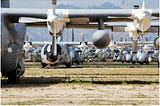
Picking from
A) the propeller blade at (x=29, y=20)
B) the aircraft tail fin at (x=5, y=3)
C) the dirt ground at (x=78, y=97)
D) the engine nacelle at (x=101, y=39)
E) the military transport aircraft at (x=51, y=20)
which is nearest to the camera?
the dirt ground at (x=78, y=97)

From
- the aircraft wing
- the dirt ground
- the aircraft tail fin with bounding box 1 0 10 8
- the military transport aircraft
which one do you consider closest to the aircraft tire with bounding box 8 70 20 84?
the military transport aircraft

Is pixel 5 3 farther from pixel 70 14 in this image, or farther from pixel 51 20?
pixel 70 14

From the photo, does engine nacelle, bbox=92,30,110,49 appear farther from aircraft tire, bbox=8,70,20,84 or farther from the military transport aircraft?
aircraft tire, bbox=8,70,20,84

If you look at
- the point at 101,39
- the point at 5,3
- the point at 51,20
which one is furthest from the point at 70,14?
the point at 5,3

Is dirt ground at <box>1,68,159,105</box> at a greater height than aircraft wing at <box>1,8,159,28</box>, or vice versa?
aircraft wing at <box>1,8,159,28</box>

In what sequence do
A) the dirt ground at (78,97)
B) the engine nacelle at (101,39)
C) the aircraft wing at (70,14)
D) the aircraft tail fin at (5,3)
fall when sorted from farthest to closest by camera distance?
1. the aircraft tail fin at (5,3)
2. the aircraft wing at (70,14)
3. the engine nacelle at (101,39)
4. the dirt ground at (78,97)

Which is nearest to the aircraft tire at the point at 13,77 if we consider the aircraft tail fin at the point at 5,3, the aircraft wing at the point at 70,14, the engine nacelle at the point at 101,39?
the aircraft wing at the point at 70,14

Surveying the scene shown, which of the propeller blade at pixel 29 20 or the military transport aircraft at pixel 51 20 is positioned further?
the propeller blade at pixel 29 20

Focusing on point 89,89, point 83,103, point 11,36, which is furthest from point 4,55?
point 83,103

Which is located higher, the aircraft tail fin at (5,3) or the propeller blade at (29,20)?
the aircraft tail fin at (5,3)

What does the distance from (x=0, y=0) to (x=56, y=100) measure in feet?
28.7

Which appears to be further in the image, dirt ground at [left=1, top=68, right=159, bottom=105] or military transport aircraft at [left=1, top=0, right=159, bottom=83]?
military transport aircraft at [left=1, top=0, right=159, bottom=83]

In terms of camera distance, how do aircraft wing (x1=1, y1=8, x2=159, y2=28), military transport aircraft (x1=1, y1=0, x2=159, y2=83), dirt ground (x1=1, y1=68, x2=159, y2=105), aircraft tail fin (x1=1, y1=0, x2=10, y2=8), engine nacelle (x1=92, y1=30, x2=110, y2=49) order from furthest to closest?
aircraft tail fin (x1=1, y1=0, x2=10, y2=8)
aircraft wing (x1=1, y1=8, x2=159, y2=28)
engine nacelle (x1=92, y1=30, x2=110, y2=49)
military transport aircraft (x1=1, y1=0, x2=159, y2=83)
dirt ground (x1=1, y1=68, x2=159, y2=105)

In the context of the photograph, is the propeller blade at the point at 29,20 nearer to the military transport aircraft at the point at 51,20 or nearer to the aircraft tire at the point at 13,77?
the military transport aircraft at the point at 51,20
